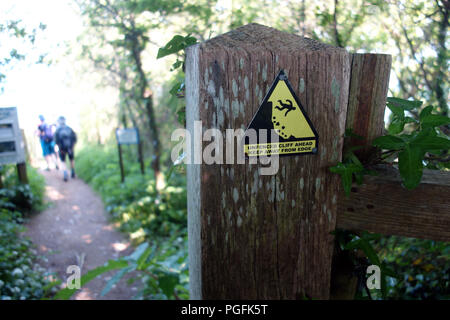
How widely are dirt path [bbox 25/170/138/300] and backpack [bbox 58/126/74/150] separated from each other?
130 cm

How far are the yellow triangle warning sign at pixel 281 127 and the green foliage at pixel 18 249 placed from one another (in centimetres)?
348

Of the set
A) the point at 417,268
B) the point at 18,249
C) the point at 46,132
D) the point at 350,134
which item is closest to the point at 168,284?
the point at 350,134

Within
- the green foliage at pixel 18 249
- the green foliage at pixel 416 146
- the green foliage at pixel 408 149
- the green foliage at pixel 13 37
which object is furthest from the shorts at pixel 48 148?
the green foliage at pixel 416 146

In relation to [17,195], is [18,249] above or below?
below

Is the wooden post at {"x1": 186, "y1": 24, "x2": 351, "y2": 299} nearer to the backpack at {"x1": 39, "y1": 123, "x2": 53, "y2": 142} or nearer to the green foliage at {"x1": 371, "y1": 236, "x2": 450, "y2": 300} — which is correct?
the green foliage at {"x1": 371, "y1": 236, "x2": 450, "y2": 300}

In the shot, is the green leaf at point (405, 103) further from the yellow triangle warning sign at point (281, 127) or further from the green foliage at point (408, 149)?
the yellow triangle warning sign at point (281, 127)

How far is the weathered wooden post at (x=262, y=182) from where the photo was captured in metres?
0.84

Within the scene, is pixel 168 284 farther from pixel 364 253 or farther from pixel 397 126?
pixel 397 126

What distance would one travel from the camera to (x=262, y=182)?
36.0 inches

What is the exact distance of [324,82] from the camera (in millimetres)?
918

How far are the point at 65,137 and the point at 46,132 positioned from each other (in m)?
0.97

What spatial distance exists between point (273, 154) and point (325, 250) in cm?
40

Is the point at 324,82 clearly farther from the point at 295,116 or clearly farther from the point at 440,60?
the point at 440,60
